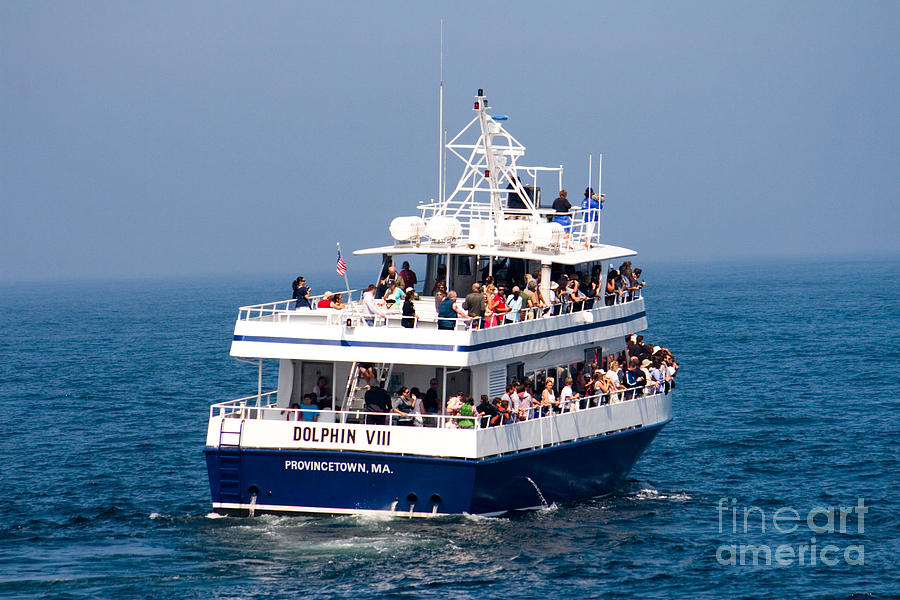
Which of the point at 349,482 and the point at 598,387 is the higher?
the point at 598,387

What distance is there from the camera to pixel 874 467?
111 feet

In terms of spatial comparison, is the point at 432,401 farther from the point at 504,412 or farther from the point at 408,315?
the point at 408,315

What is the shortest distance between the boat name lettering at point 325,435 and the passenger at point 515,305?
448 cm

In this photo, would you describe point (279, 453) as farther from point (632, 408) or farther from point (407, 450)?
point (632, 408)

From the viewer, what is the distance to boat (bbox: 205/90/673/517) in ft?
82.8

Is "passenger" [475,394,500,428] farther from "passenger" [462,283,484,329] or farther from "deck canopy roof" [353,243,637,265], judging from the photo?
"deck canopy roof" [353,243,637,265]

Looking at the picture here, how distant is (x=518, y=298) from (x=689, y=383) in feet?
85.9

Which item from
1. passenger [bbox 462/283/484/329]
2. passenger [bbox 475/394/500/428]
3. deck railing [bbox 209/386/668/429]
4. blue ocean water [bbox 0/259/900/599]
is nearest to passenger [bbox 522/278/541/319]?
passenger [bbox 462/283/484/329]

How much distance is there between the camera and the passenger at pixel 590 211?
32.7 metres

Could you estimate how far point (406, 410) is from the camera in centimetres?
2589

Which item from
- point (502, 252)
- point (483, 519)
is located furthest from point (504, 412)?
point (502, 252)

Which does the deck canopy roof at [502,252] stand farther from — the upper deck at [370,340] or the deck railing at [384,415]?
the deck railing at [384,415]

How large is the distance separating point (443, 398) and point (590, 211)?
9.15 m

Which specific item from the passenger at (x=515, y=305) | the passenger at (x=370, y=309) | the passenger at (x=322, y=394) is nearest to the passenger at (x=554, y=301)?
the passenger at (x=515, y=305)
